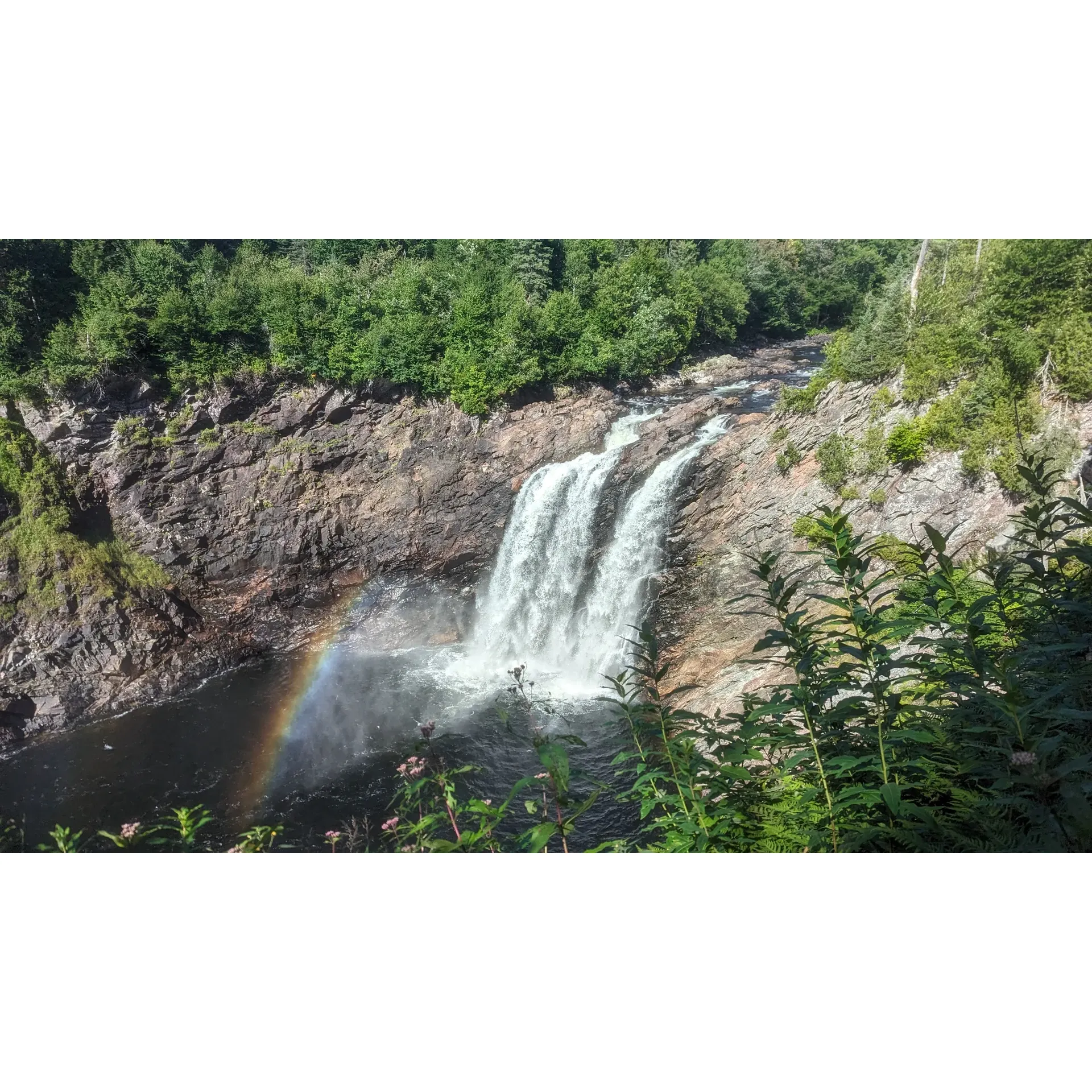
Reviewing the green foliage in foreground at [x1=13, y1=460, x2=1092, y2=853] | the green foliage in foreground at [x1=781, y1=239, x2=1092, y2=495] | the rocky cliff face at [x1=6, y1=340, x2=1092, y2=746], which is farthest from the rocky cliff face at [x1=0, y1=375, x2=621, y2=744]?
the green foliage in foreground at [x1=13, y1=460, x2=1092, y2=853]

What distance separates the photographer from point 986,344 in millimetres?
3131

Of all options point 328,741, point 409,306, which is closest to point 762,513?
point 409,306

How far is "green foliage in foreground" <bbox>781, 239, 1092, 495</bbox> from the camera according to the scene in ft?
9.77

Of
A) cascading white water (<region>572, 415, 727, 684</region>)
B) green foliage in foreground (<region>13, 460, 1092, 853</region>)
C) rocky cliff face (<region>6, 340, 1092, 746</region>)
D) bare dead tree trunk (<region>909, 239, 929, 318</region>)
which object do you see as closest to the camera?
green foliage in foreground (<region>13, 460, 1092, 853</region>)

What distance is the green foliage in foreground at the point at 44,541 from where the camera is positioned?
3.85 meters

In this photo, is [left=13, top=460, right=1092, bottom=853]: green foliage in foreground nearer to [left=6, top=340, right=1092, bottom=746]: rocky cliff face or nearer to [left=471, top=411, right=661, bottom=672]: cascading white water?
[left=6, top=340, right=1092, bottom=746]: rocky cliff face

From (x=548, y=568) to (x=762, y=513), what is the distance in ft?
5.68

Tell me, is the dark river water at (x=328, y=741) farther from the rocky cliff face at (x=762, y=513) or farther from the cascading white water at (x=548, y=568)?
the rocky cliff face at (x=762, y=513)

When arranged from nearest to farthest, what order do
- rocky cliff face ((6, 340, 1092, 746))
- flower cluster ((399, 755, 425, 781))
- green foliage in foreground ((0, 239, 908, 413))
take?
flower cluster ((399, 755, 425, 781)) < green foliage in foreground ((0, 239, 908, 413)) < rocky cliff face ((6, 340, 1092, 746))

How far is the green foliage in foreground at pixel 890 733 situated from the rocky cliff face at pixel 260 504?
2.43m

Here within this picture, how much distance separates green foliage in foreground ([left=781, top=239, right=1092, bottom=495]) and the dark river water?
0.48 metres

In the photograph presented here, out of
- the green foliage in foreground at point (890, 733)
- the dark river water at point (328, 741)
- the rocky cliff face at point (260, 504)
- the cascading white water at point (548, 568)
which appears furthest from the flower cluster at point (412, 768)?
the rocky cliff face at point (260, 504)
